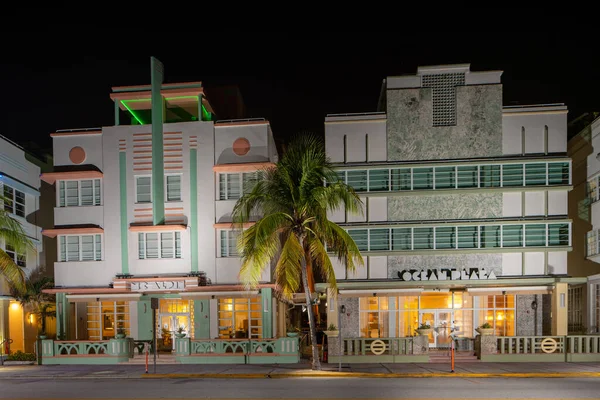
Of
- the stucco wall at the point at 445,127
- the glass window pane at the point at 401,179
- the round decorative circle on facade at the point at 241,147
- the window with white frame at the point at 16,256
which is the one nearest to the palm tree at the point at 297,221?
the glass window pane at the point at 401,179

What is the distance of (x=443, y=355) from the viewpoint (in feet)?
77.0

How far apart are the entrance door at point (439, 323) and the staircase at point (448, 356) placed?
86 centimetres

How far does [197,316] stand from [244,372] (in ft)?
23.6

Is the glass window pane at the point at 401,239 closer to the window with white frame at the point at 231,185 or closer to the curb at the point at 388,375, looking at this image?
the curb at the point at 388,375

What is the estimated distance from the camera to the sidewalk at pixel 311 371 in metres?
18.5

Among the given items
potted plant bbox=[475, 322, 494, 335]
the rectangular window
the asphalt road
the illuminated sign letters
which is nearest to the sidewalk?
the asphalt road

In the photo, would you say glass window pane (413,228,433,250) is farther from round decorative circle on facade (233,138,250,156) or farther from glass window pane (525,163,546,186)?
round decorative circle on facade (233,138,250,156)

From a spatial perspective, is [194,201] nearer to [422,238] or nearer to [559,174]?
[422,238]

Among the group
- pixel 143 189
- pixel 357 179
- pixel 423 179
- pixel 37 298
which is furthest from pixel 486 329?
pixel 37 298

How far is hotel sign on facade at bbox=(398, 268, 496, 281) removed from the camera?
24117 millimetres

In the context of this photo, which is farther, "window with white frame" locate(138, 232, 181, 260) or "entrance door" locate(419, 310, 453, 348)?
"window with white frame" locate(138, 232, 181, 260)

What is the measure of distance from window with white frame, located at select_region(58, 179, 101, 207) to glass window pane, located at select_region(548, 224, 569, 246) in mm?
23454

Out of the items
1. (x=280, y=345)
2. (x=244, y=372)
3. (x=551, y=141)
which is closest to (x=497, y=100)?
(x=551, y=141)

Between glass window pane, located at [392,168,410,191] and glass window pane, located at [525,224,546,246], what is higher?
glass window pane, located at [392,168,410,191]
